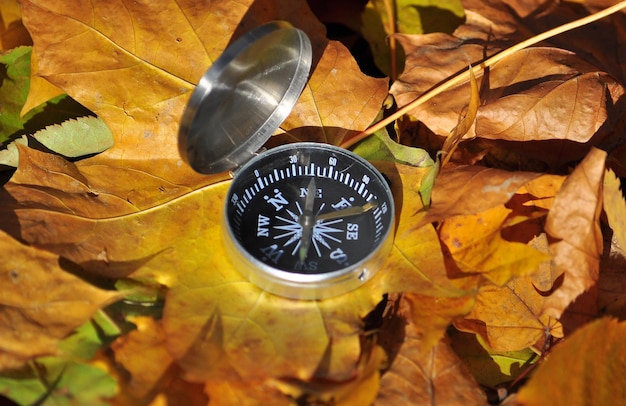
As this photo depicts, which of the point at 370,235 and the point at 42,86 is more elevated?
the point at 42,86

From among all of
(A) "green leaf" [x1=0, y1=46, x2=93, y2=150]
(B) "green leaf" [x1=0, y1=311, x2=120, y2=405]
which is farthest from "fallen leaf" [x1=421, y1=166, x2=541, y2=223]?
(A) "green leaf" [x1=0, y1=46, x2=93, y2=150]

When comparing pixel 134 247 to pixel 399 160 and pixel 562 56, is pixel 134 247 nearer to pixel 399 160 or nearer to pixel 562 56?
pixel 399 160

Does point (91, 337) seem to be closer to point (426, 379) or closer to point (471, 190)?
point (426, 379)

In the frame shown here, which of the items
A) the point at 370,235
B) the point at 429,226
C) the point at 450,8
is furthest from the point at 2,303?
the point at 450,8

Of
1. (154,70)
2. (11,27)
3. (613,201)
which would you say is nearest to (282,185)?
(154,70)

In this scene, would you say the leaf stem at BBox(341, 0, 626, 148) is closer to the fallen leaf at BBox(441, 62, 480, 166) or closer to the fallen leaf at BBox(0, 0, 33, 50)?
the fallen leaf at BBox(441, 62, 480, 166)
